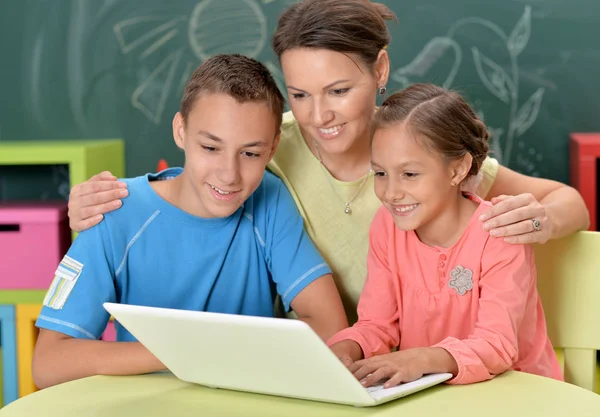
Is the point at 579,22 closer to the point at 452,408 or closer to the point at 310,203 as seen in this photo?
the point at 310,203

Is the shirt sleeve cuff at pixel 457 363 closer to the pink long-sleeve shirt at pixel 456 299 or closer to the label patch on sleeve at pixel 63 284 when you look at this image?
the pink long-sleeve shirt at pixel 456 299

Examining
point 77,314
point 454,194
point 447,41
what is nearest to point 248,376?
point 77,314

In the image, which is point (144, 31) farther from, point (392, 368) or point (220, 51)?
point (392, 368)

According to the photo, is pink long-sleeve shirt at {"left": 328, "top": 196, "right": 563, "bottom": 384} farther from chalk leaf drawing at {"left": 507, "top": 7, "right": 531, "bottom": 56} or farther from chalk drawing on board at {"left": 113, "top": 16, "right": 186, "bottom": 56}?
chalk drawing on board at {"left": 113, "top": 16, "right": 186, "bottom": 56}

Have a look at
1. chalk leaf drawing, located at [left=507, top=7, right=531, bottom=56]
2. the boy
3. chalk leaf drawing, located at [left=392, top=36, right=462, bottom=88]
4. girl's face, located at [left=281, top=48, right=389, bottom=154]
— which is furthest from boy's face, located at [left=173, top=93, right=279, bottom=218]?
chalk leaf drawing, located at [left=507, top=7, right=531, bottom=56]

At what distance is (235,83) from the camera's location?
1.48m

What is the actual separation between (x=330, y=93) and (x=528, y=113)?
4.27 feet

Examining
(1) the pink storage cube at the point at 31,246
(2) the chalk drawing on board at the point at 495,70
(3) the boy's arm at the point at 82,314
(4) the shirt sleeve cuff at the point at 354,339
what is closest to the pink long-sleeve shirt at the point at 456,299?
(4) the shirt sleeve cuff at the point at 354,339

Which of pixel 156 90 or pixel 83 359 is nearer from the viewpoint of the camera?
pixel 83 359

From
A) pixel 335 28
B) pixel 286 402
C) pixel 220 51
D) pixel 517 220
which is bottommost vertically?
pixel 286 402

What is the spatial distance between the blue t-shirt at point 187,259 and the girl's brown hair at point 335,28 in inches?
10.9

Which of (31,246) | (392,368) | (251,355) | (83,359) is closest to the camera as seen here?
(251,355)

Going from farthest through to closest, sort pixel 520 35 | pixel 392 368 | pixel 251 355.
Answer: pixel 520 35 → pixel 392 368 → pixel 251 355

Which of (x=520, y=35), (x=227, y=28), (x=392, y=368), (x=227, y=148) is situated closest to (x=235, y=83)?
(x=227, y=148)
